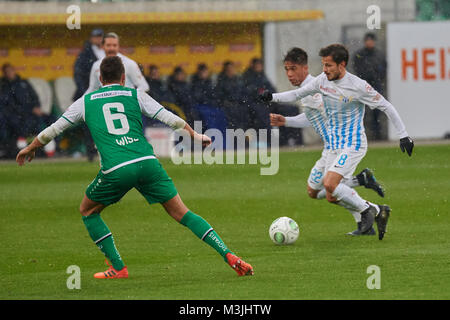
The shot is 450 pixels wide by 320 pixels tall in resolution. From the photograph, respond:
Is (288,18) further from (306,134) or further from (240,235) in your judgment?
(240,235)

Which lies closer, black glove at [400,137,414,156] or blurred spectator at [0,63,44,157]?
black glove at [400,137,414,156]

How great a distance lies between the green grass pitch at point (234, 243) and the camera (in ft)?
23.6

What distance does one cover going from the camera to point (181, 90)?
20.4m

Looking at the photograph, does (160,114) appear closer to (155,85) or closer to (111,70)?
(111,70)

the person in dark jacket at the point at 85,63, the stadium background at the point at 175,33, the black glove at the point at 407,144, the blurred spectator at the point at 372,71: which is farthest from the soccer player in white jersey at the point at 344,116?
the stadium background at the point at 175,33

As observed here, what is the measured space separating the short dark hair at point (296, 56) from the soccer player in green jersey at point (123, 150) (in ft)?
9.72

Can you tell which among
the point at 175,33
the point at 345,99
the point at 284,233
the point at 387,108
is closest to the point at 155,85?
the point at 175,33

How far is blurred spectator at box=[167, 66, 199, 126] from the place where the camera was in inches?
803

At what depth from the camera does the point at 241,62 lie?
74.5ft

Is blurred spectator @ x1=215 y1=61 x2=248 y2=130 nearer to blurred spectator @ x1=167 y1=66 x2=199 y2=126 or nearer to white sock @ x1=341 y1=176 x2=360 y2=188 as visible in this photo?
blurred spectator @ x1=167 y1=66 x2=199 y2=126

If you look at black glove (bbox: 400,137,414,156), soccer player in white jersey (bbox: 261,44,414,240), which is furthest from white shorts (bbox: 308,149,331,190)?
black glove (bbox: 400,137,414,156)

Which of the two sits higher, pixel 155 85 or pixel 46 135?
pixel 46 135

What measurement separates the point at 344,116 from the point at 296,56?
997mm
